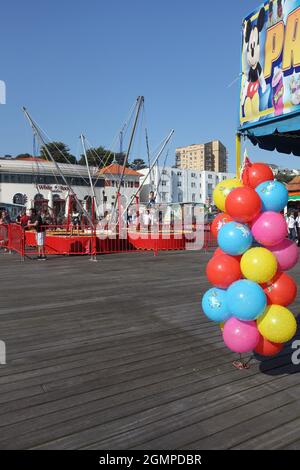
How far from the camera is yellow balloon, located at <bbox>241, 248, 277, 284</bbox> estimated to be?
3123mm

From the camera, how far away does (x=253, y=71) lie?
7059 millimetres

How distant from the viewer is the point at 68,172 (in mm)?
57688

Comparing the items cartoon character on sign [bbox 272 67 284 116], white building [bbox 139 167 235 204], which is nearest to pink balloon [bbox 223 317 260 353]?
cartoon character on sign [bbox 272 67 284 116]

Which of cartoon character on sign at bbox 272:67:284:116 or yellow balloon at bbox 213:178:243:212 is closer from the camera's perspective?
yellow balloon at bbox 213:178:243:212

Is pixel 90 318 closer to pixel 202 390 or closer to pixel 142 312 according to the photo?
pixel 142 312

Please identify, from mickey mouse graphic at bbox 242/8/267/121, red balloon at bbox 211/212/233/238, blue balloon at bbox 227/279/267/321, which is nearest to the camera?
blue balloon at bbox 227/279/267/321

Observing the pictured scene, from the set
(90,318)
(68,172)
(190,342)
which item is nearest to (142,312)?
(90,318)

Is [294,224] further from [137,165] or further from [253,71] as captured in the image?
[137,165]

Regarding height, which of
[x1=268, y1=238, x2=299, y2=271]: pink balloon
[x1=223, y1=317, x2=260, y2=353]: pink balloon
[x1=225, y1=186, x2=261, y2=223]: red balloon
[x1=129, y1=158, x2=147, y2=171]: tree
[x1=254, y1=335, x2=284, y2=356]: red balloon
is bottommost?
[x1=254, y1=335, x2=284, y2=356]: red balloon

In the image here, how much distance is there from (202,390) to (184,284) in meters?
4.87

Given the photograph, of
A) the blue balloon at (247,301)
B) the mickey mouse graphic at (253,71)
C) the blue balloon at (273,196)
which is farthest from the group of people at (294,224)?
the blue balloon at (247,301)

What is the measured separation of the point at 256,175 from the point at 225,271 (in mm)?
984

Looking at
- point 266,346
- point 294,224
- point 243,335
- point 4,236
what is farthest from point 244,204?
point 4,236

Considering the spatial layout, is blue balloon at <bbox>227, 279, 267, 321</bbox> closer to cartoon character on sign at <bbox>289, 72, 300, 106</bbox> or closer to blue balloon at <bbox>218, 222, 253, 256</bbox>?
blue balloon at <bbox>218, 222, 253, 256</bbox>
